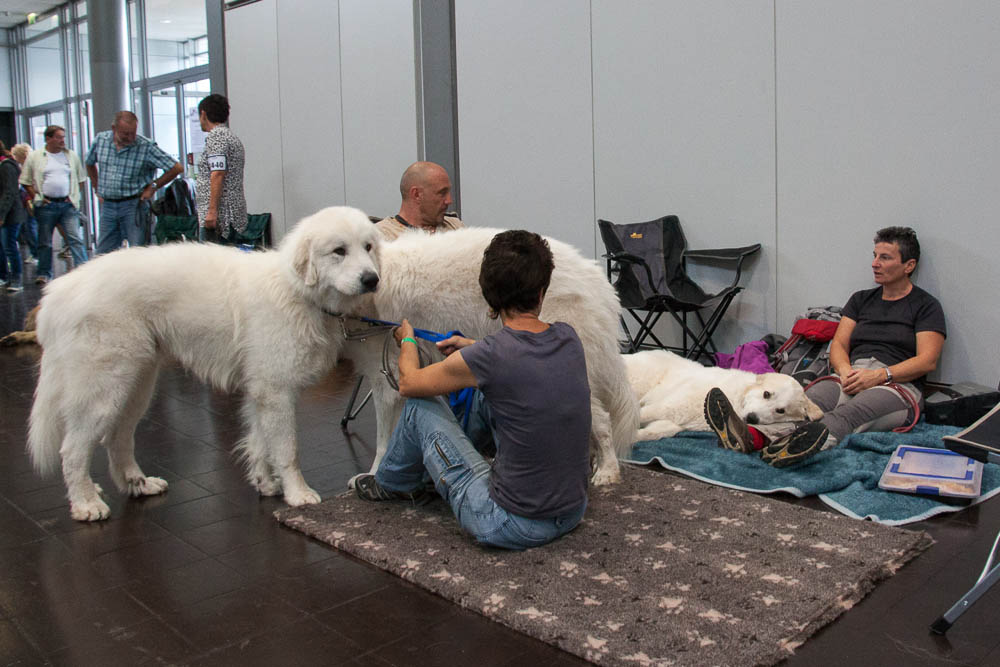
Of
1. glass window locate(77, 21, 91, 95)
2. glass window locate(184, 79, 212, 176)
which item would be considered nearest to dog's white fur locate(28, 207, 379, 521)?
glass window locate(184, 79, 212, 176)

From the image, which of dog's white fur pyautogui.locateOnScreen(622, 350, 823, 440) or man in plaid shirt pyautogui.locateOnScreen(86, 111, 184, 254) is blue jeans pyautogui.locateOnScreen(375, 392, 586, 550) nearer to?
dog's white fur pyautogui.locateOnScreen(622, 350, 823, 440)

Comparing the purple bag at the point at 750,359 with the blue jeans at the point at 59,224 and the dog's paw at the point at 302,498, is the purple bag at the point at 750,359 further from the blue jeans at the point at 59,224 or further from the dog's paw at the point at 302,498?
the blue jeans at the point at 59,224

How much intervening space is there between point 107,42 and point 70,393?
12.6 m

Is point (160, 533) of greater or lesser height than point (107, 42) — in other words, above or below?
below

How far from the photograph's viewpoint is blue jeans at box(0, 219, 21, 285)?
1153 centimetres

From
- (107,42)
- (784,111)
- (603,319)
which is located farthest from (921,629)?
(107,42)

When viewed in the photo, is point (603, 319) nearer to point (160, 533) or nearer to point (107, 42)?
point (160, 533)

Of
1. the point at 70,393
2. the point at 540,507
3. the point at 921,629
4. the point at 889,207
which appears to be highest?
the point at 889,207

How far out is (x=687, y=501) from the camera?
11.4ft

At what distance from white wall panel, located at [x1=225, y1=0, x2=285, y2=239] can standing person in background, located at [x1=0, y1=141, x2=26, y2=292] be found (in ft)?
9.47

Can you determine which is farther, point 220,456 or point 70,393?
point 220,456

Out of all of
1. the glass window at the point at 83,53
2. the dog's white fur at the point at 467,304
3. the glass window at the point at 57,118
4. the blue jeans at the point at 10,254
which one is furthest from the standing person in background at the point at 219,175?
the glass window at the point at 57,118

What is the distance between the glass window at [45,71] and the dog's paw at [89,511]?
2000cm

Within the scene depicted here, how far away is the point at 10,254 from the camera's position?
464 inches
